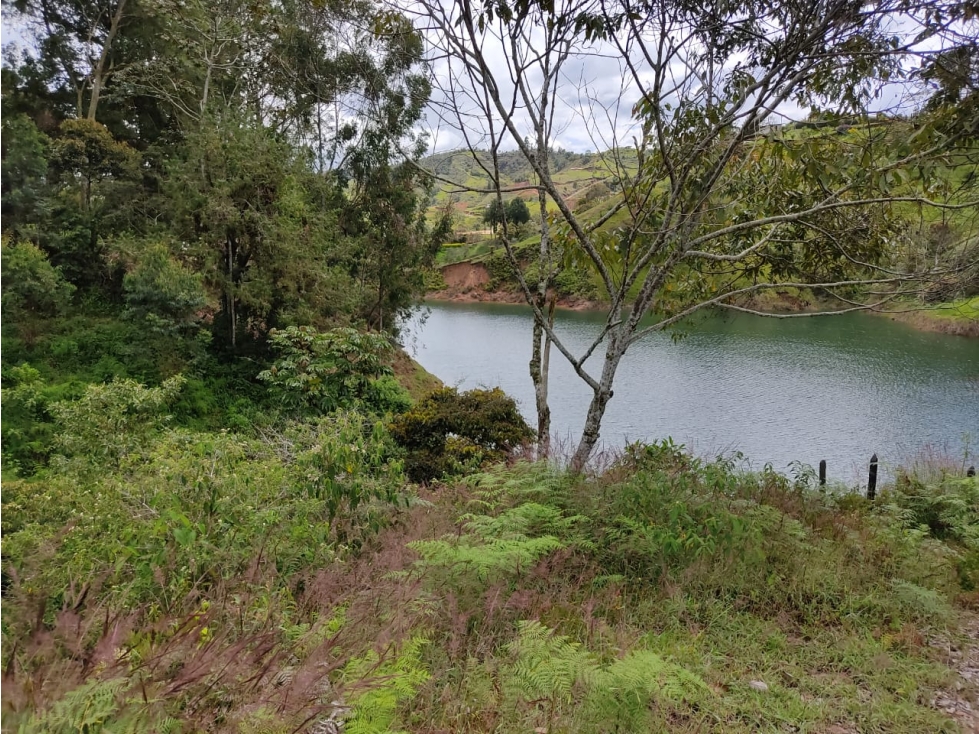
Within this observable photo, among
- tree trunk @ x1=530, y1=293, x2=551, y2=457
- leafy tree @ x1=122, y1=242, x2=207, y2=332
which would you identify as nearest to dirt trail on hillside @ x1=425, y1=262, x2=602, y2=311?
leafy tree @ x1=122, y1=242, x2=207, y2=332

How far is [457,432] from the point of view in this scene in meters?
7.80

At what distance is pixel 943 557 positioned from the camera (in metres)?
4.53

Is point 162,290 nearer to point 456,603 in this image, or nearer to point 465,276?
point 456,603

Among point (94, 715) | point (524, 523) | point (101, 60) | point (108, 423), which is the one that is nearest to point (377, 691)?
point (94, 715)

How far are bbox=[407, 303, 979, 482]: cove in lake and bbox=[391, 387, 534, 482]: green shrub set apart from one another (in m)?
0.80

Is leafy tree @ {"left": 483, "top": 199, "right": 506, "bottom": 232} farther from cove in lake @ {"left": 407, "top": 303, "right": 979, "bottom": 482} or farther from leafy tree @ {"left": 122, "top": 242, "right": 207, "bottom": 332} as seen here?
leafy tree @ {"left": 122, "top": 242, "right": 207, "bottom": 332}

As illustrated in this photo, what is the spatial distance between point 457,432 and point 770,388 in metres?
12.3

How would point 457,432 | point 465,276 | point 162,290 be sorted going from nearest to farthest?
point 457,432, point 162,290, point 465,276

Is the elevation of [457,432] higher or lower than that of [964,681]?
higher

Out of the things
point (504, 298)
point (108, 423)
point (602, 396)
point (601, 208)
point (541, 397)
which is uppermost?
point (601, 208)

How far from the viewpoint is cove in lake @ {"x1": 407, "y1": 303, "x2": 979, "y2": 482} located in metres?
11.9

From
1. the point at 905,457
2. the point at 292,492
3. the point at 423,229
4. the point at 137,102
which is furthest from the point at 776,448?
the point at 137,102

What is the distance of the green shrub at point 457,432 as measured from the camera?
736 cm

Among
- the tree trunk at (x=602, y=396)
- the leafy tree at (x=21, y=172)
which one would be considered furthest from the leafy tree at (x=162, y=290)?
the tree trunk at (x=602, y=396)
